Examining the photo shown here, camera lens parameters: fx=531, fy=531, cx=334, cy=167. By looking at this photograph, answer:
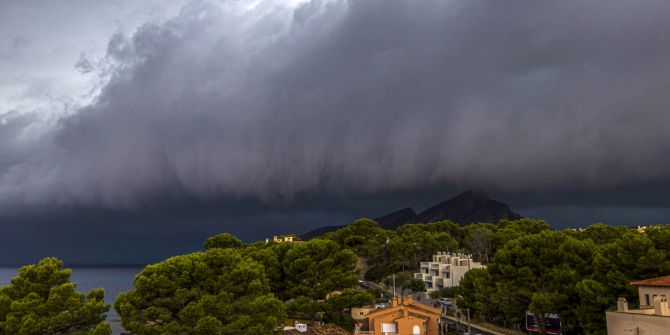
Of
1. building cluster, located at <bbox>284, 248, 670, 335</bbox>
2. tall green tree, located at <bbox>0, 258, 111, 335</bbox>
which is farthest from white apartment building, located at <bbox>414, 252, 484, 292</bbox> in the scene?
tall green tree, located at <bbox>0, 258, 111, 335</bbox>

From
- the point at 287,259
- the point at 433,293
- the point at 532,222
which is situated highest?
the point at 532,222

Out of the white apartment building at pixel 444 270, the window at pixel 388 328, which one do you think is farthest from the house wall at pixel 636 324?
the white apartment building at pixel 444 270

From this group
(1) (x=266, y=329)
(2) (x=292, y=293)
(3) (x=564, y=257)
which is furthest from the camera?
(2) (x=292, y=293)

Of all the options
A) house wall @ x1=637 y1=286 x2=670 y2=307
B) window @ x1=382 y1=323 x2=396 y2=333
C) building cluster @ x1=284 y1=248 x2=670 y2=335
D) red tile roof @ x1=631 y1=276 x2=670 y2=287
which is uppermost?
red tile roof @ x1=631 y1=276 x2=670 y2=287

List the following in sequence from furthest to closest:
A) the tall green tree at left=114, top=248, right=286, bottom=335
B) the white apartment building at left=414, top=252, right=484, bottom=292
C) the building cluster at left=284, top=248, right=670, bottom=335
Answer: the white apartment building at left=414, top=252, right=484, bottom=292
the tall green tree at left=114, top=248, right=286, bottom=335
the building cluster at left=284, top=248, right=670, bottom=335

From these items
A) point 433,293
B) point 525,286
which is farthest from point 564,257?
point 433,293

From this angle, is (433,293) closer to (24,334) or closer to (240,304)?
(240,304)

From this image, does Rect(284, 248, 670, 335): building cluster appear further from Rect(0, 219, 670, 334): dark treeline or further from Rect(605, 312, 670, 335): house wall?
Rect(0, 219, 670, 334): dark treeline
